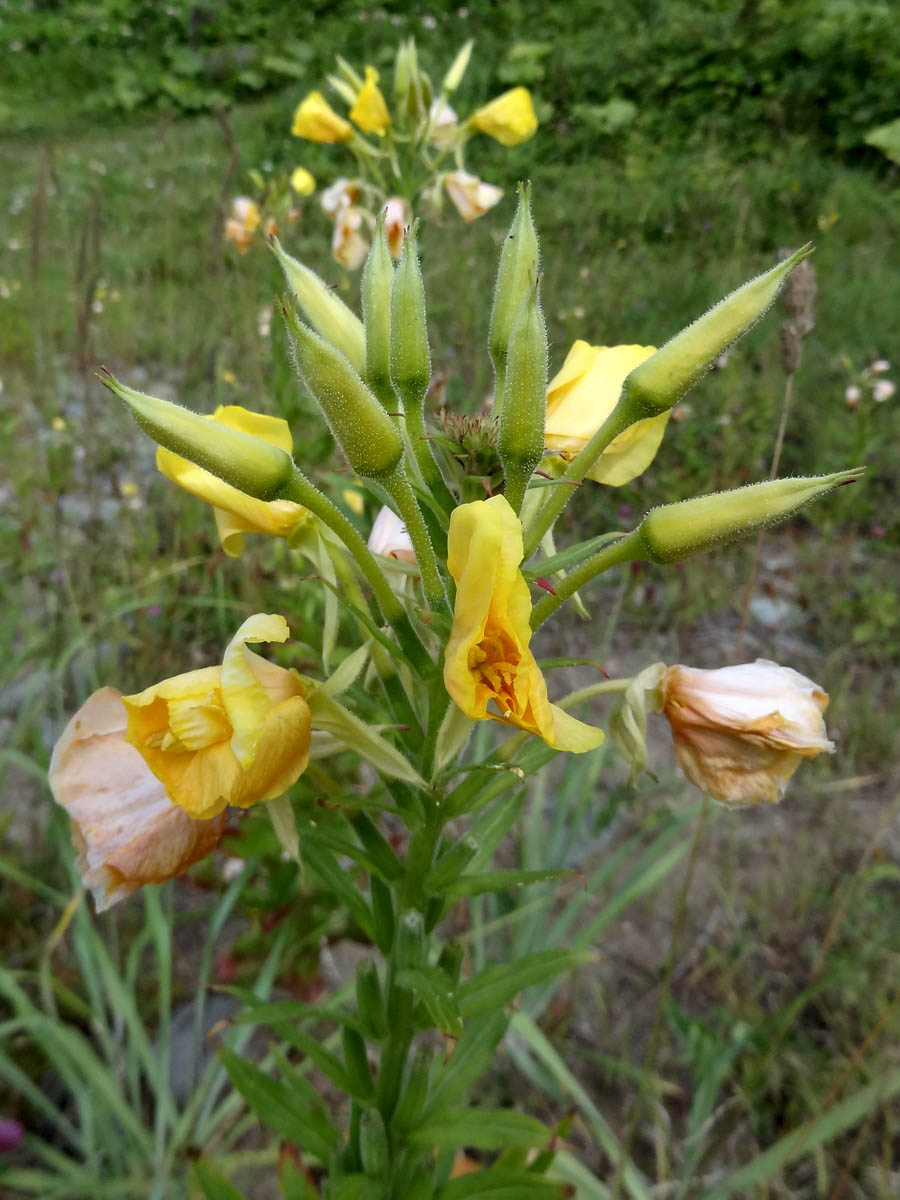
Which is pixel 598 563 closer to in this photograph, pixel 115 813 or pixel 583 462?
pixel 583 462

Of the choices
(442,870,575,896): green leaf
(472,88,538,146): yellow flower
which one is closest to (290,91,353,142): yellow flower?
(472,88,538,146): yellow flower

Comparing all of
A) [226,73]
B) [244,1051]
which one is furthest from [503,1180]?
[226,73]

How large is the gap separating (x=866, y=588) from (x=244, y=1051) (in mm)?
2810

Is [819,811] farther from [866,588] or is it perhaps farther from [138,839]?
[138,839]

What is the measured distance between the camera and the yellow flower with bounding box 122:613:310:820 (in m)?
0.81

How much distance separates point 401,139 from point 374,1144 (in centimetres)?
265

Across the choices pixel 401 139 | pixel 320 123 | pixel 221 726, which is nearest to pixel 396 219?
pixel 401 139

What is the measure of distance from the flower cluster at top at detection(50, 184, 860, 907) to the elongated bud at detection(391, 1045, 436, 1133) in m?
0.43

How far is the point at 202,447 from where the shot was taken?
817 millimetres

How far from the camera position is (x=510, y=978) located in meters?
1.16

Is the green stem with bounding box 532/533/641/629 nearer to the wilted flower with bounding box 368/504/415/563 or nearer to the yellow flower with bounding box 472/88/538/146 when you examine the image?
the wilted flower with bounding box 368/504/415/563

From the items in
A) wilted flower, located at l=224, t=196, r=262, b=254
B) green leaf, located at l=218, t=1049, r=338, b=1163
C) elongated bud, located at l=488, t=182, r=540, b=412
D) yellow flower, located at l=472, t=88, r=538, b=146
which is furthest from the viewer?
wilted flower, located at l=224, t=196, r=262, b=254

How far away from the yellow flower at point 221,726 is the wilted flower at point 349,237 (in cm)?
238

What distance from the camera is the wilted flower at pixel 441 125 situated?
8.56 ft
